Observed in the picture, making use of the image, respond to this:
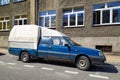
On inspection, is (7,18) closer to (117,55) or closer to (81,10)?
(81,10)

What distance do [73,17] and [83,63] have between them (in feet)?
33.0

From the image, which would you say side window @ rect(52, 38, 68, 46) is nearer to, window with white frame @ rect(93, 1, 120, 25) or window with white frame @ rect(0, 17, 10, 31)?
window with white frame @ rect(93, 1, 120, 25)

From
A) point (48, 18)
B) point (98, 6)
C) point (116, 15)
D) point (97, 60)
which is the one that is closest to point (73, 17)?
point (98, 6)

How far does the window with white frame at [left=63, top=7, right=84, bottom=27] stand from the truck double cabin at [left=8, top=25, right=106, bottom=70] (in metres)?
7.28

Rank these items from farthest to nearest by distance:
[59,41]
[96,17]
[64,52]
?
1. [96,17]
2. [59,41]
3. [64,52]

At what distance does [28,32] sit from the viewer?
574 inches

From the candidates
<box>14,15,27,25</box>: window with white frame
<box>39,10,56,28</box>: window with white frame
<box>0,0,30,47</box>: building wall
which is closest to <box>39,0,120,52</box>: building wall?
<box>39,10,56,28</box>: window with white frame

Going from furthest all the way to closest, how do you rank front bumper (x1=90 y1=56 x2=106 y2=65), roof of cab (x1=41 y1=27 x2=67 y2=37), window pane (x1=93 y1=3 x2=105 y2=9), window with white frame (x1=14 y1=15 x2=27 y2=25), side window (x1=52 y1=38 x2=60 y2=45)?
window with white frame (x1=14 y1=15 x2=27 y2=25) < window pane (x1=93 y1=3 x2=105 y2=9) < roof of cab (x1=41 y1=27 x2=67 y2=37) < side window (x1=52 y1=38 x2=60 y2=45) < front bumper (x1=90 y1=56 x2=106 y2=65)

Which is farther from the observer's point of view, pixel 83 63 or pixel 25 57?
pixel 25 57

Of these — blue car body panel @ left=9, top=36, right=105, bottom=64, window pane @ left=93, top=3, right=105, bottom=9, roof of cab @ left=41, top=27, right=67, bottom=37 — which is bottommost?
blue car body panel @ left=9, top=36, right=105, bottom=64

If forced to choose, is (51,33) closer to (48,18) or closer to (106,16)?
(106,16)

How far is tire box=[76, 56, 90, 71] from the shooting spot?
11.7m

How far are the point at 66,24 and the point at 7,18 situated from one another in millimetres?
10234

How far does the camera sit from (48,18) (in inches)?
931
